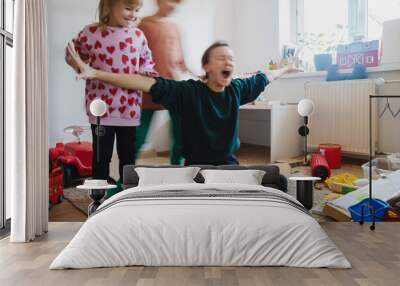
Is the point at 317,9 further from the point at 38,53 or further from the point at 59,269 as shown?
the point at 59,269

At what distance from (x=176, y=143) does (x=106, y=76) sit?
1009 mm

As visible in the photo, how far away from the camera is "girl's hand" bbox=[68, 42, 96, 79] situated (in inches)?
207

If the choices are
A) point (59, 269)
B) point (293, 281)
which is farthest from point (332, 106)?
point (59, 269)

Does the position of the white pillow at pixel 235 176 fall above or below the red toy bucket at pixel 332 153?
below

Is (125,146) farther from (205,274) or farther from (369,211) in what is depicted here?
(369,211)

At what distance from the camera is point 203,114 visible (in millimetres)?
5387

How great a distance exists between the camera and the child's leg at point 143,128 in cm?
538

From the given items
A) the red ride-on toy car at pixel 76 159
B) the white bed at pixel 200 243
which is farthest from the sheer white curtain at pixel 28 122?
the white bed at pixel 200 243

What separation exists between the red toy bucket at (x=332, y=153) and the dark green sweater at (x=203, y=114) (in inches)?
35.9

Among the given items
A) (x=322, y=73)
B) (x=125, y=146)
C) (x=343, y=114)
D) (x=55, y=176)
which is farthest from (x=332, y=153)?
(x=55, y=176)

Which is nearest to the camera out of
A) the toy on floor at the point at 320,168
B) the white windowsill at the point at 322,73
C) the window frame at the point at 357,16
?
the white windowsill at the point at 322,73

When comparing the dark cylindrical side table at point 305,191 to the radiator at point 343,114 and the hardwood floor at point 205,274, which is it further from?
the hardwood floor at point 205,274

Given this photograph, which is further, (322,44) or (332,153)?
(322,44)

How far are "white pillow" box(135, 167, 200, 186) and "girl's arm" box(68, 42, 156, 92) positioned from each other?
35.8 inches
